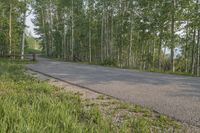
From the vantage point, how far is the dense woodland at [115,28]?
87.8 feet

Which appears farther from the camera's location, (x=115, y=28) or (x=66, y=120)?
(x=115, y=28)

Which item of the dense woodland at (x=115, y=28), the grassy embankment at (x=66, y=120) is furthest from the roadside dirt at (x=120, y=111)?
the dense woodland at (x=115, y=28)

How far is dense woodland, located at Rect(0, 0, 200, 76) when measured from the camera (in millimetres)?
26773

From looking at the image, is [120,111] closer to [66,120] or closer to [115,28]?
[66,120]

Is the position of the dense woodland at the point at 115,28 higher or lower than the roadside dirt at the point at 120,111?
higher

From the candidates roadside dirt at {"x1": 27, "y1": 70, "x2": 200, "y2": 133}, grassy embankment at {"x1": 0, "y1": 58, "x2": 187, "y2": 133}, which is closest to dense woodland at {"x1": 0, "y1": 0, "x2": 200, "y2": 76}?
roadside dirt at {"x1": 27, "y1": 70, "x2": 200, "y2": 133}

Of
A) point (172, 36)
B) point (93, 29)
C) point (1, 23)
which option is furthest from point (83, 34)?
point (172, 36)

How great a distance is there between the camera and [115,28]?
135 feet

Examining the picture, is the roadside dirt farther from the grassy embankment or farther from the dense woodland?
the dense woodland

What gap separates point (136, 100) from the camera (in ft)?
25.5

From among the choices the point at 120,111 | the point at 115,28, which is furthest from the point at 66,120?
the point at 115,28

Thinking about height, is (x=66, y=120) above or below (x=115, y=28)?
below

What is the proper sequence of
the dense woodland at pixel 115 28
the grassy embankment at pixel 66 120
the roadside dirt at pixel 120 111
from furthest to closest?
the dense woodland at pixel 115 28 → the roadside dirt at pixel 120 111 → the grassy embankment at pixel 66 120

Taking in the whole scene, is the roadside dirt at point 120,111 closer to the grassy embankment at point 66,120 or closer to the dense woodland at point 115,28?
the grassy embankment at point 66,120
